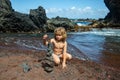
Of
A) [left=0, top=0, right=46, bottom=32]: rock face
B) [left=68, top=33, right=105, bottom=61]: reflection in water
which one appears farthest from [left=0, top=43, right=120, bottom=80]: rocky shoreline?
[left=0, top=0, right=46, bottom=32]: rock face

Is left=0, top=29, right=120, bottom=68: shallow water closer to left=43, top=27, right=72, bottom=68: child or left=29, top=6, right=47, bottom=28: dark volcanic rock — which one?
left=43, top=27, right=72, bottom=68: child

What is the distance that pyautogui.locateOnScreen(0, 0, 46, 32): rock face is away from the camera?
84.2ft

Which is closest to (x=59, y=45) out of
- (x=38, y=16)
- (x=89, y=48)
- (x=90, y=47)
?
(x=89, y=48)

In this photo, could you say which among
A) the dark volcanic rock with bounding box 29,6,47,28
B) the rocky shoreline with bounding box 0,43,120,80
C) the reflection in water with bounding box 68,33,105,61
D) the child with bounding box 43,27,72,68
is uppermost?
the dark volcanic rock with bounding box 29,6,47,28

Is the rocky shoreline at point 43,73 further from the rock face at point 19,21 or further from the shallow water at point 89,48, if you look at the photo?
the rock face at point 19,21

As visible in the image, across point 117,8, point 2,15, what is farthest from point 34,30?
point 117,8

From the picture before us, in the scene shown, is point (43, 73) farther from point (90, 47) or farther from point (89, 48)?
→ point (90, 47)

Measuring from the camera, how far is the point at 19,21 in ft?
86.7

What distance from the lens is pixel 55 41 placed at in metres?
6.53

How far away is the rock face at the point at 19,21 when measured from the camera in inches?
1011

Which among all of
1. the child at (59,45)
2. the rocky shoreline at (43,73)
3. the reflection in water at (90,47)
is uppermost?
the child at (59,45)

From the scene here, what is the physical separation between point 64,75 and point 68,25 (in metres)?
25.9

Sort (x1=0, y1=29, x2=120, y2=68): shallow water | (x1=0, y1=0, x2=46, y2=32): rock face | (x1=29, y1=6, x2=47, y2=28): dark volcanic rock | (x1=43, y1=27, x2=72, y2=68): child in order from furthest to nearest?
1. (x1=29, y1=6, x2=47, y2=28): dark volcanic rock
2. (x1=0, y1=0, x2=46, y2=32): rock face
3. (x1=0, y1=29, x2=120, y2=68): shallow water
4. (x1=43, y1=27, x2=72, y2=68): child

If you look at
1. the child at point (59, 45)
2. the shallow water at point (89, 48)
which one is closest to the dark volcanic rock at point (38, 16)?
the shallow water at point (89, 48)
